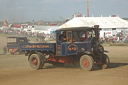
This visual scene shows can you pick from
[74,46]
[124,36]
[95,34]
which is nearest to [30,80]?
[74,46]

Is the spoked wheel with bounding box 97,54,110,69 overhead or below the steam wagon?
below

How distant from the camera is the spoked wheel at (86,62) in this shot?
459 inches

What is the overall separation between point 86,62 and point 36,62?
2.95m

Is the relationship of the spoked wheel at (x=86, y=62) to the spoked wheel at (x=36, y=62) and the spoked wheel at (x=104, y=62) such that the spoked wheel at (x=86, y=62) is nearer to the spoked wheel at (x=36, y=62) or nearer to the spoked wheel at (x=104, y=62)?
the spoked wheel at (x=104, y=62)

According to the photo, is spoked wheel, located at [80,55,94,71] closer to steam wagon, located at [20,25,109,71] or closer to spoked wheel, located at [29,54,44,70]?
steam wagon, located at [20,25,109,71]

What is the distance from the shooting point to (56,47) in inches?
501

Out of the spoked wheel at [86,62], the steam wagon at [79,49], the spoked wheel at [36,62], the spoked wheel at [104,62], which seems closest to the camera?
the spoked wheel at [86,62]

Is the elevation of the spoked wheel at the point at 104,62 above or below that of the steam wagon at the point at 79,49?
below

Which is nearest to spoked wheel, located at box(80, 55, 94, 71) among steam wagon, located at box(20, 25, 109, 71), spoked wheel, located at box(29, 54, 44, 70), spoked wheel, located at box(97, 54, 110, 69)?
steam wagon, located at box(20, 25, 109, 71)

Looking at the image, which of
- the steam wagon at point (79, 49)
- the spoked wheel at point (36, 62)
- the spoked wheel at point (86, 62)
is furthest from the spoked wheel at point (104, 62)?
the spoked wheel at point (36, 62)

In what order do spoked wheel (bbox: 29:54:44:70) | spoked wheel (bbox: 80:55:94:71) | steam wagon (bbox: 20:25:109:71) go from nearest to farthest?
spoked wheel (bbox: 80:55:94:71), steam wagon (bbox: 20:25:109:71), spoked wheel (bbox: 29:54:44:70)

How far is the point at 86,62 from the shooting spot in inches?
467

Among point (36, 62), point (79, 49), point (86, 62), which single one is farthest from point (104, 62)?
point (36, 62)

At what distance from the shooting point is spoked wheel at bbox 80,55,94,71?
11654 mm
